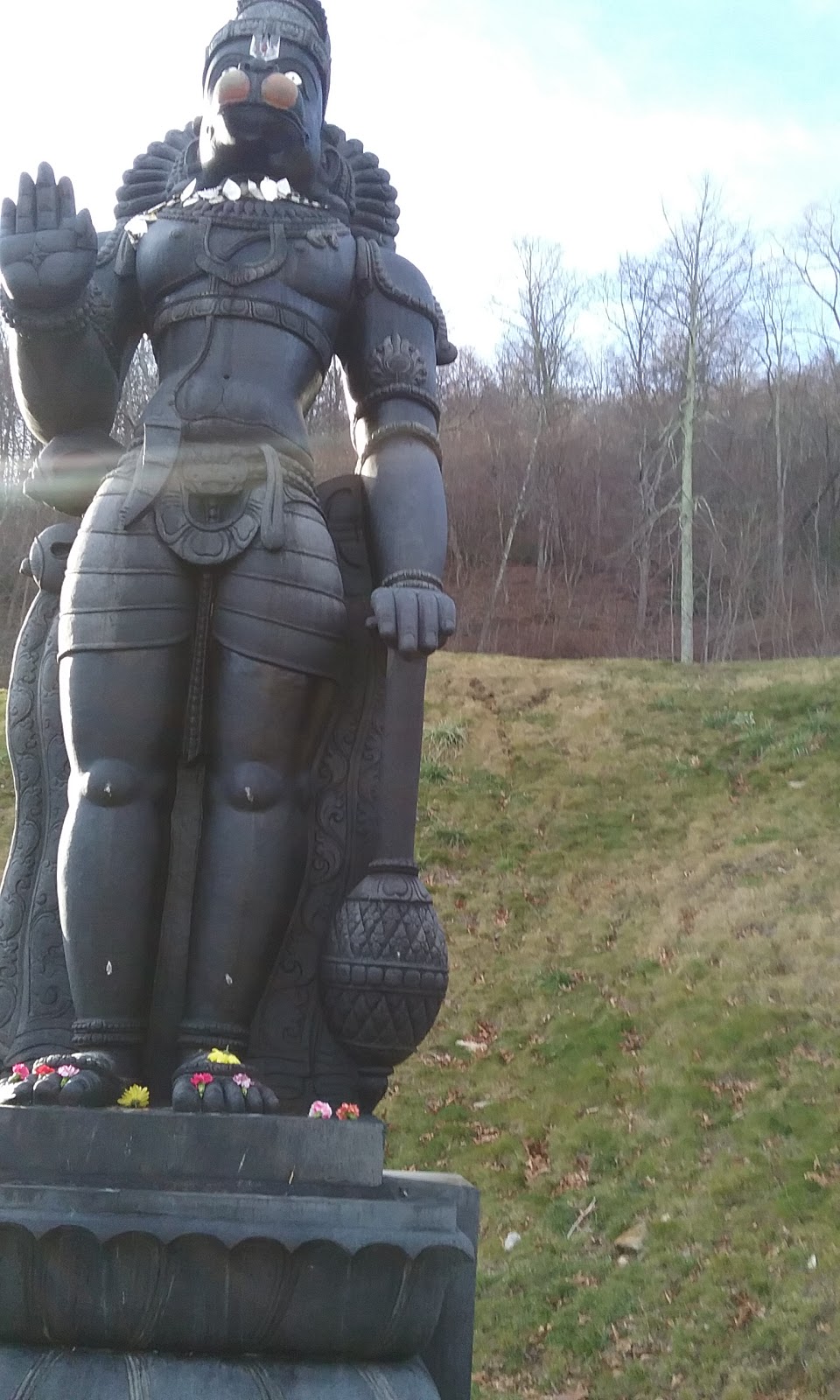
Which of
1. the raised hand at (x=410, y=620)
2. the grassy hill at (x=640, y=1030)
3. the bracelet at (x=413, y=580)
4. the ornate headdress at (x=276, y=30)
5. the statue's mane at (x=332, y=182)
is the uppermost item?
the ornate headdress at (x=276, y=30)

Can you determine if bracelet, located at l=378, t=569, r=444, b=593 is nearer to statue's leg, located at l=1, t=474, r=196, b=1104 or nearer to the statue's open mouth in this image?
statue's leg, located at l=1, t=474, r=196, b=1104

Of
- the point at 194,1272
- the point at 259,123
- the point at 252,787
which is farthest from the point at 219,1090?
the point at 259,123

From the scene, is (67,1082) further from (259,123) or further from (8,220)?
(259,123)

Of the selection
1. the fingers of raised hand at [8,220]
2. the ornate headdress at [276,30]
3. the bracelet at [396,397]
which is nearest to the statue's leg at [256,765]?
the bracelet at [396,397]

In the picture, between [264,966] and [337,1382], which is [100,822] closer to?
[264,966]

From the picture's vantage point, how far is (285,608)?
412 cm

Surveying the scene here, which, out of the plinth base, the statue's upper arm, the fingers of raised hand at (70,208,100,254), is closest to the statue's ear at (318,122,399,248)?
→ the statue's upper arm

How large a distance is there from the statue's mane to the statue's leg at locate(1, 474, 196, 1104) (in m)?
1.36

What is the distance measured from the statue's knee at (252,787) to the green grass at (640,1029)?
4.82m

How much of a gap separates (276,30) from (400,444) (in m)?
1.52

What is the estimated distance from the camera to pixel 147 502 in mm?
4152

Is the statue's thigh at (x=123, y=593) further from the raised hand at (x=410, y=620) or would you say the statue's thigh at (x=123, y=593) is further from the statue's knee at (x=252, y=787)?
the raised hand at (x=410, y=620)

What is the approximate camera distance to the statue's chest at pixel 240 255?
443 cm

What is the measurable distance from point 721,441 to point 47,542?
32424mm
